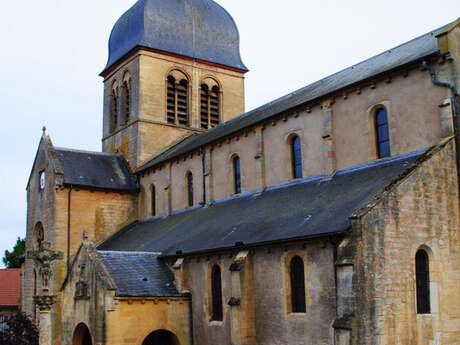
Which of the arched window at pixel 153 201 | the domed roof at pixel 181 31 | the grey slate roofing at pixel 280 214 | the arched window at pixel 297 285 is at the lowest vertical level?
the arched window at pixel 297 285

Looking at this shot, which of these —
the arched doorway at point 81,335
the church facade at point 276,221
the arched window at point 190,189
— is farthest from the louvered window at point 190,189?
the arched doorway at point 81,335

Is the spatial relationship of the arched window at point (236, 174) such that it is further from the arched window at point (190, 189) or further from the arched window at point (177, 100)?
the arched window at point (177, 100)

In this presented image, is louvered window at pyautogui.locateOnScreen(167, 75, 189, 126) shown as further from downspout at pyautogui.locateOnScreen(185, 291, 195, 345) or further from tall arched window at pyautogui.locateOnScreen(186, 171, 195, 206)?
downspout at pyautogui.locateOnScreen(185, 291, 195, 345)

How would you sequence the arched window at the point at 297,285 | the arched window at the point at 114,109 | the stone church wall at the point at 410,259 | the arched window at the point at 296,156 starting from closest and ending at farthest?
the stone church wall at the point at 410,259 < the arched window at the point at 297,285 < the arched window at the point at 296,156 < the arched window at the point at 114,109

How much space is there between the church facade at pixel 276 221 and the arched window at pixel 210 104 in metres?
3.03

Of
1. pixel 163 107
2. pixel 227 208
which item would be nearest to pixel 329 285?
pixel 227 208

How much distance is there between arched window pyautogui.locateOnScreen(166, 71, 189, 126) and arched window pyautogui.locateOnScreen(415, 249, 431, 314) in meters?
25.3

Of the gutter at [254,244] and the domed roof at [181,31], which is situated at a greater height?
the domed roof at [181,31]

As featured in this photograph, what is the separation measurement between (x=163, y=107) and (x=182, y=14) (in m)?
6.69

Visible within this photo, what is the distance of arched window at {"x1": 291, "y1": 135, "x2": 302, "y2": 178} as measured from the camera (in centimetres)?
2656

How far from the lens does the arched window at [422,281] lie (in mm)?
18688

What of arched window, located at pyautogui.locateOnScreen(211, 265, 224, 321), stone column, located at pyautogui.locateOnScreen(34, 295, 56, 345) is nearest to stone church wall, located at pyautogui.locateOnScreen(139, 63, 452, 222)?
arched window, located at pyautogui.locateOnScreen(211, 265, 224, 321)

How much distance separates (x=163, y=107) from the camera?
4147cm

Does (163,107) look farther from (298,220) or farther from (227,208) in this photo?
(298,220)
